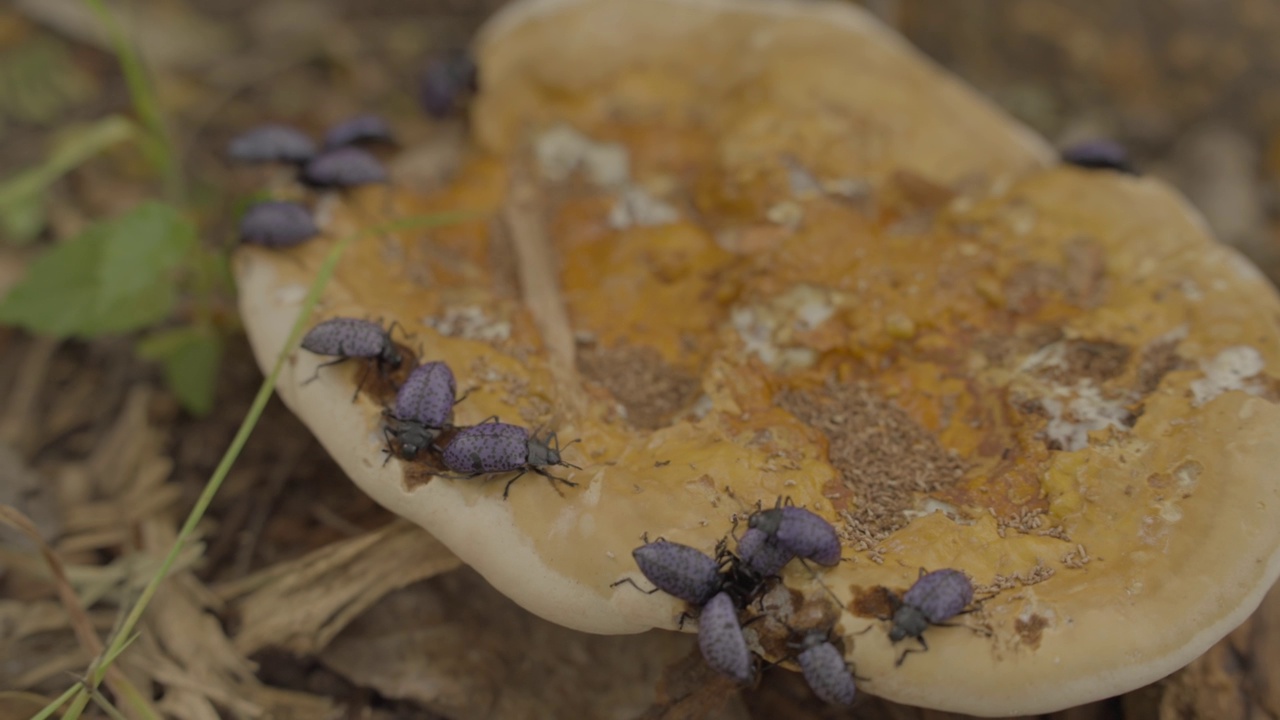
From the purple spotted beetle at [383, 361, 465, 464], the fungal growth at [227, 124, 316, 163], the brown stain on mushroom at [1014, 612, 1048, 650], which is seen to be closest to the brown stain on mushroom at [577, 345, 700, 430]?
the purple spotted beetle at [383, 361, 465, 464]

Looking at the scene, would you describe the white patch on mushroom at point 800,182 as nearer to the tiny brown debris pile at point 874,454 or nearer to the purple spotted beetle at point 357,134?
the tiny brown debris pile at point 874,454

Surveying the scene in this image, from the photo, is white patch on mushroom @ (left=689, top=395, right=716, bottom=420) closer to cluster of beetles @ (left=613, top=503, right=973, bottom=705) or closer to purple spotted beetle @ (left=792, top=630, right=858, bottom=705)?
cluster of beetles @ (left=613, top=503, right=973, bottom=705)

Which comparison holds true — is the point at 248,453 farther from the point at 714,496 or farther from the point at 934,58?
the point at 934,58

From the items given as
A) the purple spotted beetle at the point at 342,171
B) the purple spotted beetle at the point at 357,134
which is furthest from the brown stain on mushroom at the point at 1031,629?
the purple spotted beetle at the point at 357,134

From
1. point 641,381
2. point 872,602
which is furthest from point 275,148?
point 872,602

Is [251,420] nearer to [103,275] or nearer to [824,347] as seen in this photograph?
[103,275]

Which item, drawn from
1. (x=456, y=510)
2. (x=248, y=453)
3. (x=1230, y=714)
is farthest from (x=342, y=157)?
(x=1230, y=714)
